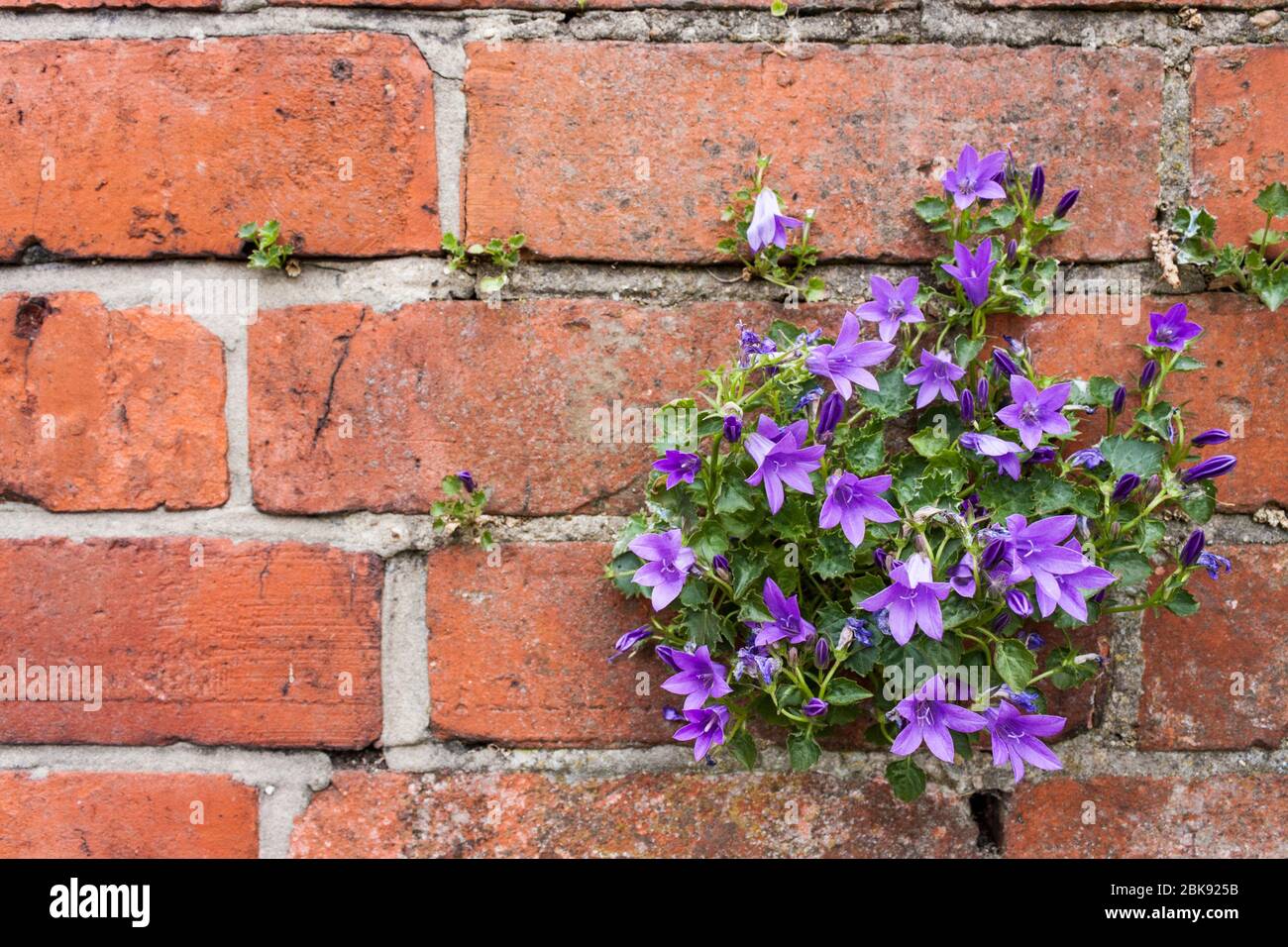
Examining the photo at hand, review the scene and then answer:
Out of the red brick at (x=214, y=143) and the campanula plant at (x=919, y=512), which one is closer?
the campanula plant at (x=919, y=512)

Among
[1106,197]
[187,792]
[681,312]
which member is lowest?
[187,792]

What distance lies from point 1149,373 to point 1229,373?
100 millimetres

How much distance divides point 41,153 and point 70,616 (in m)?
0.44

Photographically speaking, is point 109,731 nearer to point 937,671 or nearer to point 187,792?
point 187,792

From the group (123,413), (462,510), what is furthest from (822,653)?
(123,413)

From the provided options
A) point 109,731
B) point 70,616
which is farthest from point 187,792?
point 70,616

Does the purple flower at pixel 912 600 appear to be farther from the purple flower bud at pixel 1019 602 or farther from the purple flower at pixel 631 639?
the purple flower at pixel 631 639

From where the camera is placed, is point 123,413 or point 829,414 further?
point 123,413

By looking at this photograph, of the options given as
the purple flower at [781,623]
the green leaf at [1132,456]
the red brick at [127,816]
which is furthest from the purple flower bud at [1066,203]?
the red brick at [127,816]

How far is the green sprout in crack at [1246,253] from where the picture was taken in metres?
0.86

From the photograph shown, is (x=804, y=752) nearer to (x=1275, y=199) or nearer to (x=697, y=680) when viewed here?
(x=697, y=680)

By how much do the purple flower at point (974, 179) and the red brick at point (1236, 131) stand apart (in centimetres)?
21

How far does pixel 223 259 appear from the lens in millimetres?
892

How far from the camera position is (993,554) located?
0.75 metres
